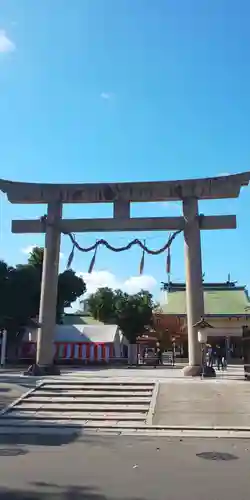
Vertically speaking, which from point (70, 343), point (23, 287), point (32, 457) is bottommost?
point (32, 457)

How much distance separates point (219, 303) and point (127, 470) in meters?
34.8

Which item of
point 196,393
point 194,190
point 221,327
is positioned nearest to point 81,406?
point 196,393

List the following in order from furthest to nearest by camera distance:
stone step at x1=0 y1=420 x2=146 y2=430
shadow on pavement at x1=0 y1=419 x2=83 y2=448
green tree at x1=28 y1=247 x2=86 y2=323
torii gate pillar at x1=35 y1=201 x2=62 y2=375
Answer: green tree at x1=28 y1=247 x2=86 y2=323
torii gate pillar at x1=35 y1=201 x2=62 y2=375
stone step at x1=0 y1=420 x2=146 y2=430
shadow on pavement at x1=0 y1=419 x2=83 y2=448

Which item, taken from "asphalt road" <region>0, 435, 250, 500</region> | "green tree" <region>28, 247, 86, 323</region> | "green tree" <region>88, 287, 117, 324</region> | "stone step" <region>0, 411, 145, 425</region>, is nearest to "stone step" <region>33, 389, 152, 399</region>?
"stone step" <region>0, 411, 145, 425</region>

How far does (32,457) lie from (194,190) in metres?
14.9

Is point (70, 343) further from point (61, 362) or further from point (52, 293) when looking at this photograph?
point (52, 293)

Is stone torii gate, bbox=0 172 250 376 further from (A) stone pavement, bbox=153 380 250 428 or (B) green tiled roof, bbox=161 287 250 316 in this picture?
(B) green tiled roof, bbox=161 287 250 316

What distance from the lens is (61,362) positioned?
32031mm

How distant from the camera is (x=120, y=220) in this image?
21625mm

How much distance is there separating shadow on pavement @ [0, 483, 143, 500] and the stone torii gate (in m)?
14.1

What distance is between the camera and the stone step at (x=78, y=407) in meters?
13.5

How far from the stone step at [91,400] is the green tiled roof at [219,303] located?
25426 mm

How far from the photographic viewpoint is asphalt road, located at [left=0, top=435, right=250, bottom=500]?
593cm

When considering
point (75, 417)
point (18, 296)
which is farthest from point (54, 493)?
point (18, 296)
